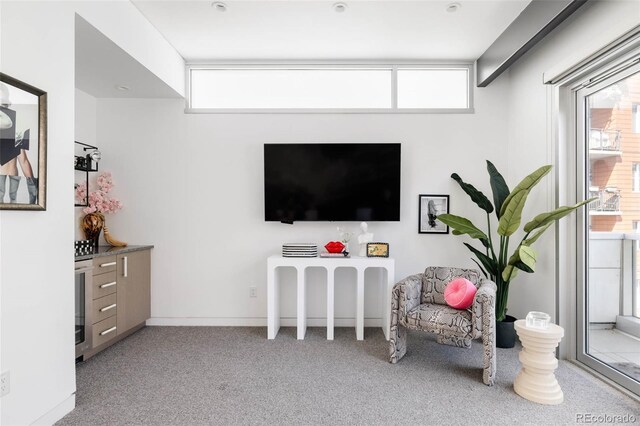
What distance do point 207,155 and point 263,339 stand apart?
204 centimetres

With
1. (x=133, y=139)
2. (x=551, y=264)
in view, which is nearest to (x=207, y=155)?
(x=133, y=139)

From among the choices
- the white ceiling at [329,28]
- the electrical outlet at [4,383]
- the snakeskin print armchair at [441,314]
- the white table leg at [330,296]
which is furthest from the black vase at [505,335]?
the electrical outlet at [4,383]

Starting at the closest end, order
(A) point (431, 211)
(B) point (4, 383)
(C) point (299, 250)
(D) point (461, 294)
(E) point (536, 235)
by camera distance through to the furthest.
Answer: (B) point (4, 383) < (D) point (461, 294) < (E) point (536, 235) < (C) point (299, 250) < (A) point (431, 211)

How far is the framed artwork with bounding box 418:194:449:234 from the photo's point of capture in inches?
143

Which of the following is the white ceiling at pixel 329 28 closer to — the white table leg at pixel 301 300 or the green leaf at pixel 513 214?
the green leaf at pixel 513 214

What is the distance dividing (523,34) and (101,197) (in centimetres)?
419

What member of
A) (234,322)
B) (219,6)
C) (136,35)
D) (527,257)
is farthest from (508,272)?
(136,35)

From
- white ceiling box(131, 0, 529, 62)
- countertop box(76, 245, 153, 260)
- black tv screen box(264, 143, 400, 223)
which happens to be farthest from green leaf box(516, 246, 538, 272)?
countertop box(76, 245, 153, 260)

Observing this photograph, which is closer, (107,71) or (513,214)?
(513,214)

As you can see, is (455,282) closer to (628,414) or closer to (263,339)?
(628,414)

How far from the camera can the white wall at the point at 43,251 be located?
5.43ft

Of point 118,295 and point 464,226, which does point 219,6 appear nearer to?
point 118,295

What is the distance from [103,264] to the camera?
9.39 ft

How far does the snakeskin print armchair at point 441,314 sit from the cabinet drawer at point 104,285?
8.11ft
